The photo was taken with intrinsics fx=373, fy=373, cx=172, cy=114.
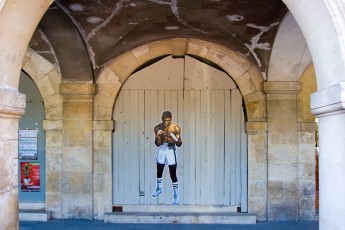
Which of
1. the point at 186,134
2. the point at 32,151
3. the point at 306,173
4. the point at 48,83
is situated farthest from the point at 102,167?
the point at 306,173

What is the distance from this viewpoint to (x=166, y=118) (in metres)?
6.04

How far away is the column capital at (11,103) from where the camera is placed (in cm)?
236

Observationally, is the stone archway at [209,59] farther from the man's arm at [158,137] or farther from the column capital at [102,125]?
the man's arm at [158,137]

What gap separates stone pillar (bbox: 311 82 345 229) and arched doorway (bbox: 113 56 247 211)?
11.6 feet

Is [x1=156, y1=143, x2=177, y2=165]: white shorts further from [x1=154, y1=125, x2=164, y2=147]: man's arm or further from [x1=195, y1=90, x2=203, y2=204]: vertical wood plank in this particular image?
[x1=195, y1=90, x2=203, y2=204]: vertical wood plank

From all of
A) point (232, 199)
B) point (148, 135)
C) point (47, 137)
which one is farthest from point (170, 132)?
point (47, 137)

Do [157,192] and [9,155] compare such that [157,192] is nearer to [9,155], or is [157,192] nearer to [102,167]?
[102,167]

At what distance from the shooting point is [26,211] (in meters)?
5.85

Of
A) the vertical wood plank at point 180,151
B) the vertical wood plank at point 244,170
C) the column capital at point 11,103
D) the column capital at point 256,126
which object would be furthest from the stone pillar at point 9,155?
the vertical wood plank at point 244,170

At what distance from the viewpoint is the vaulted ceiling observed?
4746mm

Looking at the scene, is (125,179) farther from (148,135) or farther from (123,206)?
(148,135)

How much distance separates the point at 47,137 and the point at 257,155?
3298 millimetres

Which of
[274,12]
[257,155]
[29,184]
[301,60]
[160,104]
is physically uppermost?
[274,12]

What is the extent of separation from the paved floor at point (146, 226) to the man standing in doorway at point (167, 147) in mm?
574
